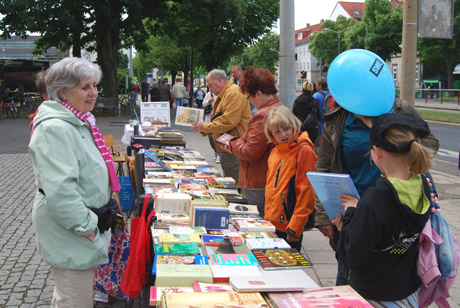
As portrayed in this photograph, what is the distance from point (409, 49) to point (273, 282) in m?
4.51

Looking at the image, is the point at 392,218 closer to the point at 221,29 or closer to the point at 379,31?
the point at 221,29

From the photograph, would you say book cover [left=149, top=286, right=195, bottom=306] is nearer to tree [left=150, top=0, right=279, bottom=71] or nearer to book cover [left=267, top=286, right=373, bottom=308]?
book cover [left=267, top=286, right=373, bottom=308]

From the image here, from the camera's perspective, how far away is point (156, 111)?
348 inches

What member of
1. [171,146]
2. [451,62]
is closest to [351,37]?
[451,62]

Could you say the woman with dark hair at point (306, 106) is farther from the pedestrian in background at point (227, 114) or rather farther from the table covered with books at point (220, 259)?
the table covered with books at point (220, 259)

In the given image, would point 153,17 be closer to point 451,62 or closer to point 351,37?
point 451,62

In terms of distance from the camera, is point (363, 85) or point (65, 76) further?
point (363, 85)

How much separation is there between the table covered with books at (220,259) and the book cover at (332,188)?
35cm

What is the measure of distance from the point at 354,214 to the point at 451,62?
5186 centimetres

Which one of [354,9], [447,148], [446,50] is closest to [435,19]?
[447,148]

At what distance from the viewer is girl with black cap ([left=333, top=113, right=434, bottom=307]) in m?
2.09

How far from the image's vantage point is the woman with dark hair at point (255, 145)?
4078 mm

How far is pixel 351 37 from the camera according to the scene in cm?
6206

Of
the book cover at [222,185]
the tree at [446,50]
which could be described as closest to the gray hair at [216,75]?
the book cover at [222,185]
